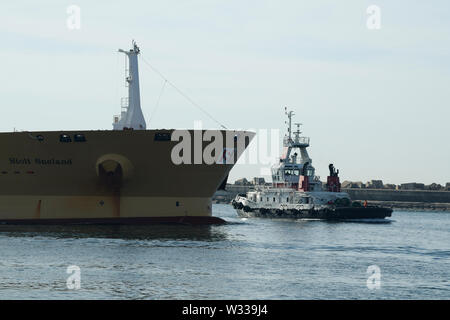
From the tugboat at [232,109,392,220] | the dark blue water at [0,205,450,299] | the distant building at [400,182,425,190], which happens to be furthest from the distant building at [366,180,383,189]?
the dark blue water at [0,205,450,299]

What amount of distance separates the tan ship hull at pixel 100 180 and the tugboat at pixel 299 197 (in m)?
23.7

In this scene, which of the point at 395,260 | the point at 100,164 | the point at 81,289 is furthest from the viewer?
the point at 100,164

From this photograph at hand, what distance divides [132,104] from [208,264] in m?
24.6

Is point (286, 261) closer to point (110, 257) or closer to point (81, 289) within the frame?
point (110, 257)

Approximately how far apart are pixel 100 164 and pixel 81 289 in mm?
24209

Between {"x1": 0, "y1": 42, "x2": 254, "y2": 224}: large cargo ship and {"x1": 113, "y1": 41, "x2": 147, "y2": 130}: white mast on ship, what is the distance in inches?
93.1

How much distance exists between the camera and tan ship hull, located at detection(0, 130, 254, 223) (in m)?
49.0

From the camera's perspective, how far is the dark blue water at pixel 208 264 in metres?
25.5

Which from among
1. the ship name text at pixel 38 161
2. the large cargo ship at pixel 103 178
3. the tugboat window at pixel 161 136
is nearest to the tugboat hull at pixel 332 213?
the large cargo ship at pixel 103 178

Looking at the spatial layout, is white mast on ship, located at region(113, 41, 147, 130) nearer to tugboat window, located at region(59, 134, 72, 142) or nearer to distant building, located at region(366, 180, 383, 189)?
tugboat window, located at region(59, 134, 72, 142)
